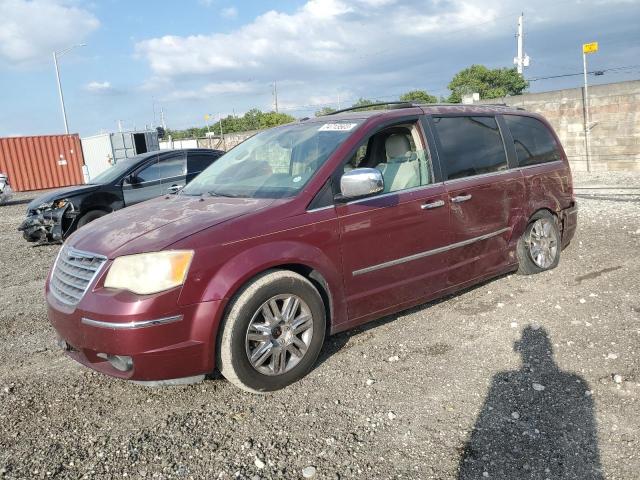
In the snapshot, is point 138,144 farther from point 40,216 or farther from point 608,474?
point 608,474

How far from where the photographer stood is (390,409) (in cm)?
312

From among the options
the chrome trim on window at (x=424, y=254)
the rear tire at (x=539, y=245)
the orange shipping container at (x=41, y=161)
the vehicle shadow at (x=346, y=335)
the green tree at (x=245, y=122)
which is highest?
the green tree at (x=245, y=122)

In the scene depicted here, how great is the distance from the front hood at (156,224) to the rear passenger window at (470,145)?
1.79m

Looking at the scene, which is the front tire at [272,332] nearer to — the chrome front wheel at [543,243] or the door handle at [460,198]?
the door handle at [460,198]

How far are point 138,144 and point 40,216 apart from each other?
18410mm

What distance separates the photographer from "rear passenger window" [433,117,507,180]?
4.51m

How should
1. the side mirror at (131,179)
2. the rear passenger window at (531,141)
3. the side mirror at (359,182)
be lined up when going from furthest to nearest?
the side mirror at (131,179), the rear passenger window at (531,141), the side mirror at (359,182)

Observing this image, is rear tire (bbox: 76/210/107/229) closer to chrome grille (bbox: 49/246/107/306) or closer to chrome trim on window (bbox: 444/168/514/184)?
chrome grille (bbox: 49/246/107/306)

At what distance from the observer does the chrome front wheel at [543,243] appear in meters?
5.38

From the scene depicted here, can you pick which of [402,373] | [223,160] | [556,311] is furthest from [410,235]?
[223,160]

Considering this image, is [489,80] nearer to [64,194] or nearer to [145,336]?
[64,194]

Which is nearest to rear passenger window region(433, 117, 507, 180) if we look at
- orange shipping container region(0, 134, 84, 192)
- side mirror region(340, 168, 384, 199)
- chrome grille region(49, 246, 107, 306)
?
side mirror region(340, 168, 384, 199)

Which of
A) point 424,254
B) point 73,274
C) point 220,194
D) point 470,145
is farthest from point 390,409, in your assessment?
point 470,145

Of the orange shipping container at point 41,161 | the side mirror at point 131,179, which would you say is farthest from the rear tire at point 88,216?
the orange shipping container at point 41,161
